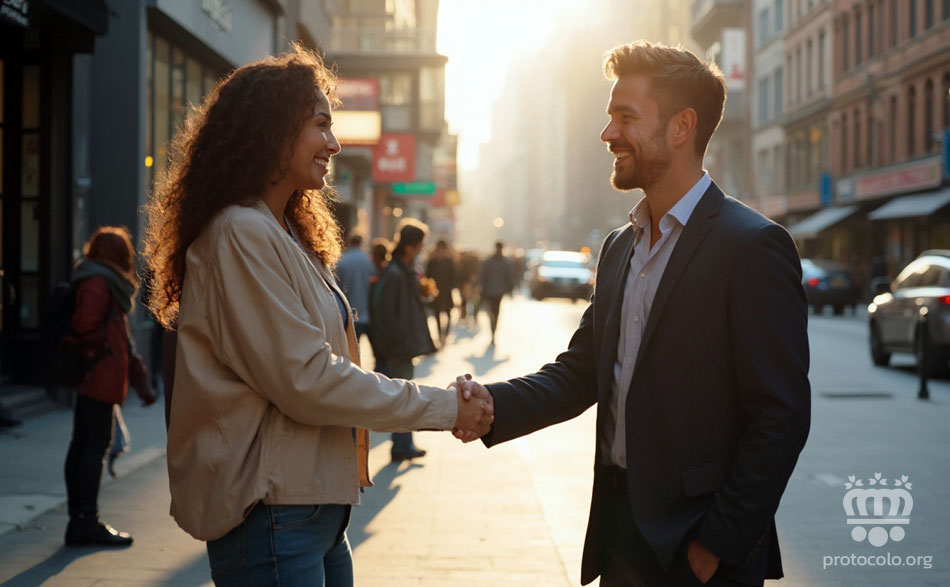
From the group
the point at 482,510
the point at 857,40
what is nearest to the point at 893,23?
the point at 857,40

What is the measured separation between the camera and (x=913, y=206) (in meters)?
39.0

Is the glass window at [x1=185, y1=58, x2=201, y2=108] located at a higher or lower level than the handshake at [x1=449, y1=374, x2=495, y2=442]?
higher

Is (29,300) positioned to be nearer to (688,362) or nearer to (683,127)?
(683,127)

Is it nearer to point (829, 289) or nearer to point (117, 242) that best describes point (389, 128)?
point (829, 289)

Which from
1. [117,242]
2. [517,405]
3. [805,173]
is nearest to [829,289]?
[805,173]

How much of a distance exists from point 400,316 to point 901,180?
1364 inches

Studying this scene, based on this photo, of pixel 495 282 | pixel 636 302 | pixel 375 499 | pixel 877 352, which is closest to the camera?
pixel 636 302

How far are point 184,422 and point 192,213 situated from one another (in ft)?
1.66

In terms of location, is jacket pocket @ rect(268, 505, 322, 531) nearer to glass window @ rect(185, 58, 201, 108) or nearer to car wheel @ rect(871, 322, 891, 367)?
glass window @ rect(185, 58, 201, 108)

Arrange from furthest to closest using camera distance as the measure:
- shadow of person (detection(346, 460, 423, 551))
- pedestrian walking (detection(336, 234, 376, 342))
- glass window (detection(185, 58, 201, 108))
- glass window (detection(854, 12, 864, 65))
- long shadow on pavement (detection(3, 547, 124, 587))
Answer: glass window (detection(854, 12, 864, 65)) < glass window (detection(185, 58, 201, 108)) < pedestrian walking (detection(336, 234, 376, 342)) < shadow of person (detection(346, 460, 423, 551)) < long shadow on pavement (detection(3, 547, 124, 587))

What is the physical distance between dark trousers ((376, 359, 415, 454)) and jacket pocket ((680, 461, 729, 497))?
6.99 m

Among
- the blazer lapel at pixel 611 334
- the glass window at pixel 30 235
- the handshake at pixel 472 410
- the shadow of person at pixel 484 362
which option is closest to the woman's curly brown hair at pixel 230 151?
the handshake at pixel 472 410

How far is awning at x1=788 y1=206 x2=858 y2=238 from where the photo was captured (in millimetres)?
47531

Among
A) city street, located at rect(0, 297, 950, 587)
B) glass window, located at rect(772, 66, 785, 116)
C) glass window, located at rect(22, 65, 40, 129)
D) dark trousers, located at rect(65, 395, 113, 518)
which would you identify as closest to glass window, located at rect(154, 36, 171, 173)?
glass window, located at rect(22, 65, 40, 129)
